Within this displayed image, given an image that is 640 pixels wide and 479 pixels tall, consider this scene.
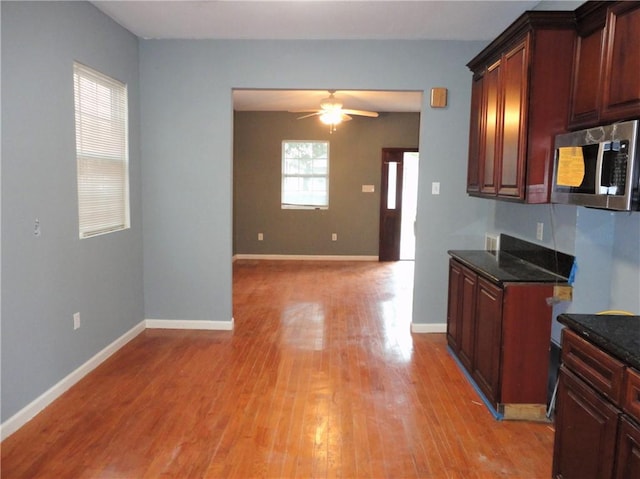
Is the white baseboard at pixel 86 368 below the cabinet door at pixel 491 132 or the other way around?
below

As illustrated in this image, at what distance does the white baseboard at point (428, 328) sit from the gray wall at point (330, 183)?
4165mm

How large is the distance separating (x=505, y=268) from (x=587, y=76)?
1282 millimetres

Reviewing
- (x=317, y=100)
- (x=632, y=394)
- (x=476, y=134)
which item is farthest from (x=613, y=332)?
(x=317, y=100)

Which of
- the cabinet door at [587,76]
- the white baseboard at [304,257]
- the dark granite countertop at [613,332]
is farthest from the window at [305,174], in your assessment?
the dark granite countertop at [613,332]

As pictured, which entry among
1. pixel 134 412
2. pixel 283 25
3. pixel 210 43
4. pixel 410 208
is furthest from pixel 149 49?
pixel 410 208

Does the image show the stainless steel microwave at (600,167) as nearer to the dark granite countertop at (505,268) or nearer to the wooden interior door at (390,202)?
the dark granite countertop at (505,268)

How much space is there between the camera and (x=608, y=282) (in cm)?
274

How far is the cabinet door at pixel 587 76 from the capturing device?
2438 millimetres

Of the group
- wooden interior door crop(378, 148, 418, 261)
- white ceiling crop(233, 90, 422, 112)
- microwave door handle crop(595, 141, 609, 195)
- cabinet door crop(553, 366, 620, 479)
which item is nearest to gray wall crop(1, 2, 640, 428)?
microwave door handle crop(595, 141, 609, 195)

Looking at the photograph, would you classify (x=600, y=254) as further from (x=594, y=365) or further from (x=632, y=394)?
(x=632, y=394)

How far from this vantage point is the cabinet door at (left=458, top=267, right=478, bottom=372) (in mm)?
3398

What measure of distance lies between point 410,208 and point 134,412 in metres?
7.12

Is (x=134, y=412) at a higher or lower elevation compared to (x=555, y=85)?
lower

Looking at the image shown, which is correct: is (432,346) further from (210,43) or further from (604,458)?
(210,43)
